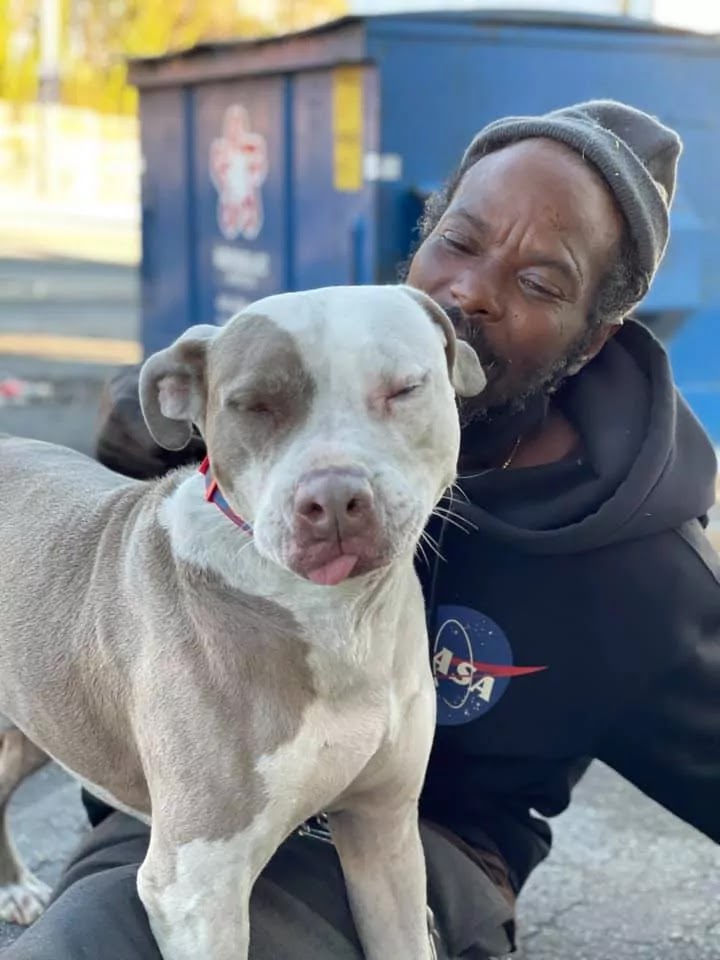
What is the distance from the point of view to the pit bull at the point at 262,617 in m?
1.88

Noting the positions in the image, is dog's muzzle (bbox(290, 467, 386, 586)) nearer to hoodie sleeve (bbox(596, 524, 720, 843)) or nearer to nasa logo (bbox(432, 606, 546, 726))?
nasa logo (bbox(432, 606, 546, 726))

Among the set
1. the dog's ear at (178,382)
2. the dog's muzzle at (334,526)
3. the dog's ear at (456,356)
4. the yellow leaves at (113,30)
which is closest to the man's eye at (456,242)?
the dog's ear at (456,356)

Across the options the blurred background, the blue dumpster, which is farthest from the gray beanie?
the blue dumpster

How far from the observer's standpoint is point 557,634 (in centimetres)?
264

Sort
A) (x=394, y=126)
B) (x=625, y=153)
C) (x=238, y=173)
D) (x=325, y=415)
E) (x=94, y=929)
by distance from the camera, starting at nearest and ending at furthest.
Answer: (x=325, y=415) → (x=94, y=929) → (x=625, y=153) → (x=394, y=126) → (x=238, y=173)

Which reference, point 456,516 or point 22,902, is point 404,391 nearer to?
point 456,516

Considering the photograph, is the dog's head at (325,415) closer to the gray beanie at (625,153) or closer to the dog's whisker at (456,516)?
the dog's whisker at (456,516)

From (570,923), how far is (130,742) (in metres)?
1.46

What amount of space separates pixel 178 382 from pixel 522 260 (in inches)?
30.4

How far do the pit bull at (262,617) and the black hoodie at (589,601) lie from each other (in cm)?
34

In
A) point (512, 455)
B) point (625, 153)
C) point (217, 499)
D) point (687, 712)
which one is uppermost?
point (625, 153)

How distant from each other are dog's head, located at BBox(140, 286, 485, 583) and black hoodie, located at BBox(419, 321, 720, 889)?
0.62 meters

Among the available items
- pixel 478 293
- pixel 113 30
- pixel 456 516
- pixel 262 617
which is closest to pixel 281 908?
pixel 262 617

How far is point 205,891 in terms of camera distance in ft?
6.82
